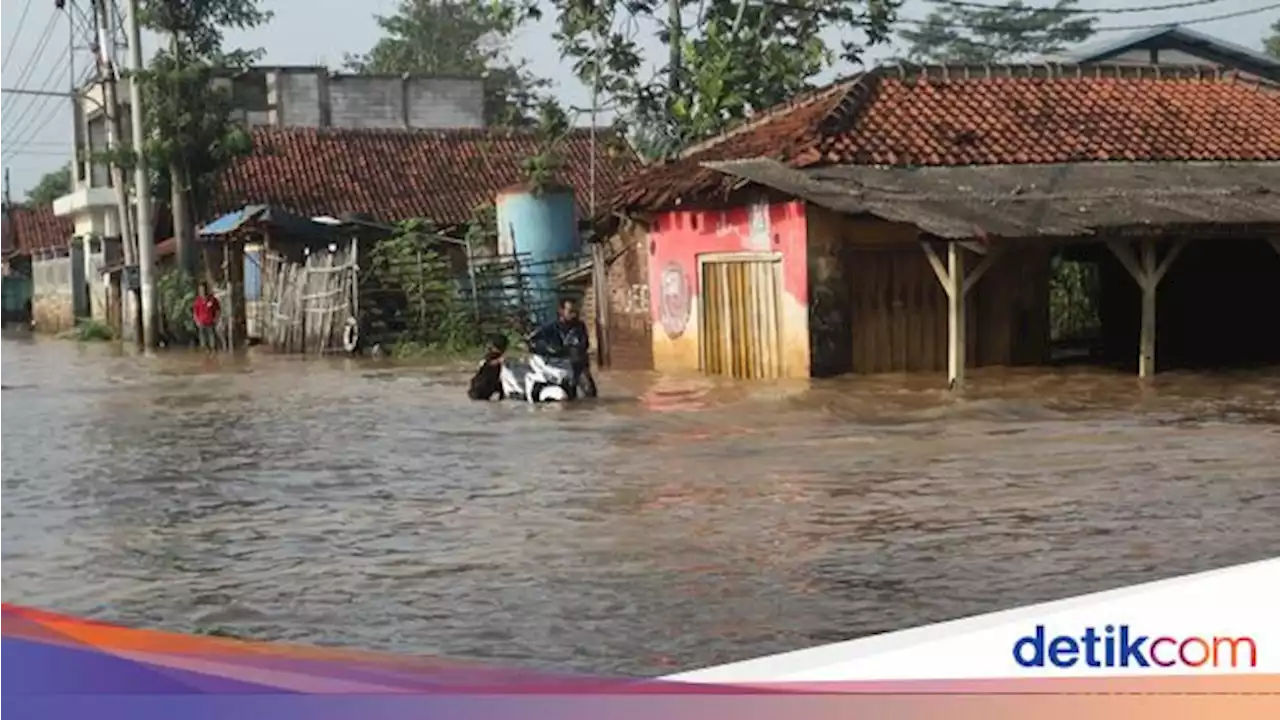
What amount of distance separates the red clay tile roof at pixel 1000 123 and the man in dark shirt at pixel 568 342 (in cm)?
372

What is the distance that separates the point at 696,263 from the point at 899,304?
3.11 metres

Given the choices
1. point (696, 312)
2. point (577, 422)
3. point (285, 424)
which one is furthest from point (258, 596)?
point (696, 312)

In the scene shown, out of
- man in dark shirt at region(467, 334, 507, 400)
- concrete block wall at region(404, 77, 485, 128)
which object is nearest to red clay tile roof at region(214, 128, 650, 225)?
concrete block wall at region(404, 77, 485, 128)

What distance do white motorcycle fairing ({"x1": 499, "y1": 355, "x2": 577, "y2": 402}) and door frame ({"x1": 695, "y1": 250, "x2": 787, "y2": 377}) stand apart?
12.0 feet

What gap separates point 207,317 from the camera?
33000mm

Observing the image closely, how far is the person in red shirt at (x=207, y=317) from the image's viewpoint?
33000mm

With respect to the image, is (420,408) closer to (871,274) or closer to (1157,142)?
(871,274)

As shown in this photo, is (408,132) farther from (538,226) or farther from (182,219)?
(538,226)

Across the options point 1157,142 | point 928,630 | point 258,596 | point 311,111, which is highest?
point 311,111

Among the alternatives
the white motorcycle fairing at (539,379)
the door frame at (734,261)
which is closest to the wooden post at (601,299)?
the door frame at (734,261)

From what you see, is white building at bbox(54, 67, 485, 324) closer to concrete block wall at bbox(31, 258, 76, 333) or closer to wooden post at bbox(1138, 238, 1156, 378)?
concrete block wall at bbox(31, 258, 76, 333)

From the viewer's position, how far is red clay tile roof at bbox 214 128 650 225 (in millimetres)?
39094

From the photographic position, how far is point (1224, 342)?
25.0m

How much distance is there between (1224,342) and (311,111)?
3141 cm
